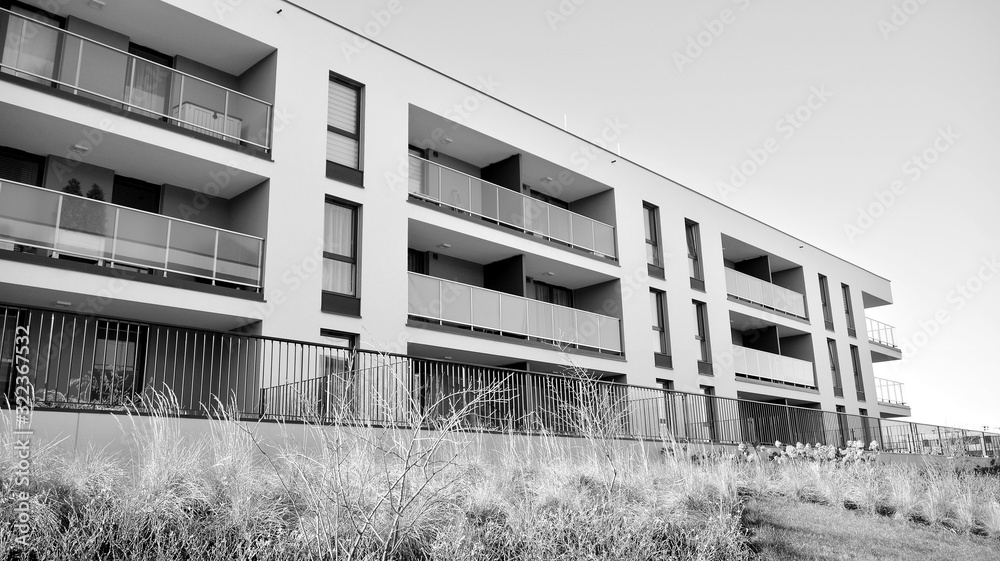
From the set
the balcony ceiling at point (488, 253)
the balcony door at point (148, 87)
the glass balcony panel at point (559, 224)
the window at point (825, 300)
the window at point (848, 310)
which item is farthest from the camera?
the window at point (848, 310)

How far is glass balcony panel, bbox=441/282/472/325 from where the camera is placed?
18.9 metres

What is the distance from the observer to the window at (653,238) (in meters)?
25.8

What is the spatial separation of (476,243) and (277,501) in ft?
41.7

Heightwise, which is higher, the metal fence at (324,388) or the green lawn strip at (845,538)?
the metal fence at (324,388)

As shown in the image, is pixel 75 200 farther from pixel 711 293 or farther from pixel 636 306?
pixel 711 293

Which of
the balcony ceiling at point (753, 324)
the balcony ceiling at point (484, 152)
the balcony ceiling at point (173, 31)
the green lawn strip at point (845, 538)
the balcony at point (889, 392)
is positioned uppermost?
the balcony ceiling at point (173, 31)

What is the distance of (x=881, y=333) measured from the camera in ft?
128

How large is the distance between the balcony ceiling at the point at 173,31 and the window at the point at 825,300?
27.1m

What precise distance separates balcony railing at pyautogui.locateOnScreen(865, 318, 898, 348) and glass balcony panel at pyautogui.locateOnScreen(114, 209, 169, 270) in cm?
3439

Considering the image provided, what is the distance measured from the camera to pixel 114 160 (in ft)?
50.1

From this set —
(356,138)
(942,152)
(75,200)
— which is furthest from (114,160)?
(942,152)

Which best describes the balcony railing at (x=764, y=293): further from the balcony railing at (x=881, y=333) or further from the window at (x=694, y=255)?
the balcony railing at (x=881, y=333)

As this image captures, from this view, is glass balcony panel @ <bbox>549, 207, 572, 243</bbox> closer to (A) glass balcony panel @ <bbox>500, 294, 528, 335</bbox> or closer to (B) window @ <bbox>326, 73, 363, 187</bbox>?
(A) glass balcony panel @ <bbox>500, 294, 528, 335</bbox>

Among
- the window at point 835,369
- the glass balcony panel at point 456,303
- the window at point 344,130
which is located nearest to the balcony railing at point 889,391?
the window at point 835,369
